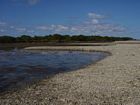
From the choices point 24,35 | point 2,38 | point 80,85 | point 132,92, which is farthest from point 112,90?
point 24,35

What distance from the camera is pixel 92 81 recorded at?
21.0 metres

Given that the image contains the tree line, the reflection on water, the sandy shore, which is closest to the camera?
the sandy shore

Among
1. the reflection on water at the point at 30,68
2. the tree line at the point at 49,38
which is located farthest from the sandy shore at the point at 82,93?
the tree line at the point at 49,38

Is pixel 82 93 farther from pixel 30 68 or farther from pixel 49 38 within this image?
pixel 49 38

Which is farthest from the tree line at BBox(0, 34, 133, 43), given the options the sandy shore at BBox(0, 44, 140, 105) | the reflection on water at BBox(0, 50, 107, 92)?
the sandy shore at BBox(0, 44, 140, 105)

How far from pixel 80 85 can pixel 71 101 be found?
14.4 ft

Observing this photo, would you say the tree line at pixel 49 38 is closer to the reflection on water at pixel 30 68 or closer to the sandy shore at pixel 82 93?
the reflection on water at pixel 30 68

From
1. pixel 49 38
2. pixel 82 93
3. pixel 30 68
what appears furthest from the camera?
pixel 49 38

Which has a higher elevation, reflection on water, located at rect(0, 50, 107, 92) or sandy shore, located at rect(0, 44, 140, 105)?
sandy shore, located at rect(0, 44, 140, 105)

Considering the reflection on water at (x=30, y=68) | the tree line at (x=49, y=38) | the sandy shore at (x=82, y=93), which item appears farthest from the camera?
the tree line at (x=49, y=38)

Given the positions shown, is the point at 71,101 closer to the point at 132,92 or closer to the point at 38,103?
the point at 38,103

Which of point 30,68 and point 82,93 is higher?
point 82,93

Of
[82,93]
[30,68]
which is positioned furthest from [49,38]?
[82,93]

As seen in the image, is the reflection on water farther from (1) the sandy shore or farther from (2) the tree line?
(2) the tree line
